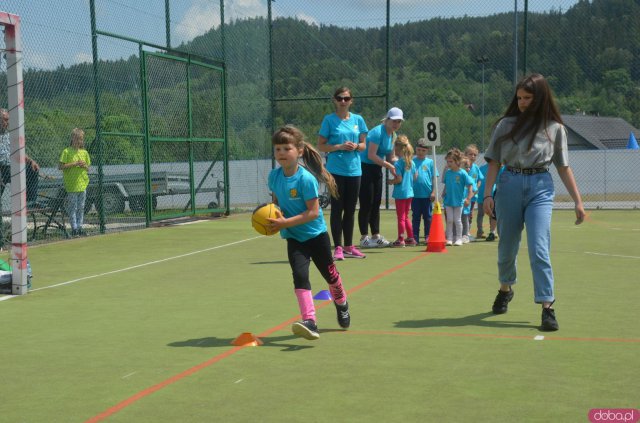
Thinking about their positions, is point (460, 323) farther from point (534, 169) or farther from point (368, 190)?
point (368, 190)

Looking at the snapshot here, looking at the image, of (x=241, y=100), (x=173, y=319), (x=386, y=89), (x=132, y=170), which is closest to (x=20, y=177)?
(x=173, y=319)

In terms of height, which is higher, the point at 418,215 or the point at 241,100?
the point at 241,100

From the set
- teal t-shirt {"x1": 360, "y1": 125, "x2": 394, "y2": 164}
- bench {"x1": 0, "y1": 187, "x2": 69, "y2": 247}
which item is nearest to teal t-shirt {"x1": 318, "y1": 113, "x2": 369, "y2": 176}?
teal t-shirt {"x1": 360, "y1": 125, "x2": 394, "y2": 164}

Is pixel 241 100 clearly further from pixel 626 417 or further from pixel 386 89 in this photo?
pixel 626 417

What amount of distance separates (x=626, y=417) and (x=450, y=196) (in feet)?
29.3

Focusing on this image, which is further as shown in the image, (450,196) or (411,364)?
(450,196)

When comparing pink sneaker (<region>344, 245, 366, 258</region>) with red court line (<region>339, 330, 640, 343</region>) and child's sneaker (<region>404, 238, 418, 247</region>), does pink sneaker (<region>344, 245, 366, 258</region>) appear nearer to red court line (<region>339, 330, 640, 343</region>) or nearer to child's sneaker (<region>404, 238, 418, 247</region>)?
child's sneaker (<region>404, 238, 418, 247</region>)

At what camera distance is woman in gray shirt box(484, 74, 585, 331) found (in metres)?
6.71

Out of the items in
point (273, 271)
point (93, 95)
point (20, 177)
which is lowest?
point (273, 271)

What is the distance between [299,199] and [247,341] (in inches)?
42.6

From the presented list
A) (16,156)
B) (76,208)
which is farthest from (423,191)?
(16,156)

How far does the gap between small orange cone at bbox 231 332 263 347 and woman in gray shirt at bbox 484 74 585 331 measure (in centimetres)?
208

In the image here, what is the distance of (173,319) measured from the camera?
24.5 feet

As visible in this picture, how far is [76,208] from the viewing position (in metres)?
15.2
